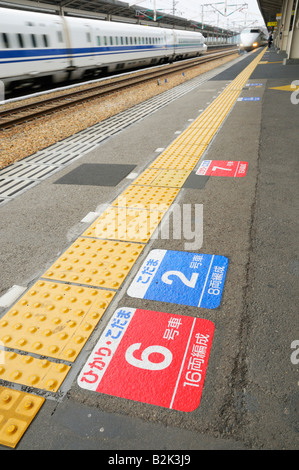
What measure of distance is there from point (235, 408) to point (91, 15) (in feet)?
128

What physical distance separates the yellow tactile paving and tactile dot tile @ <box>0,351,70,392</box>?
323cm

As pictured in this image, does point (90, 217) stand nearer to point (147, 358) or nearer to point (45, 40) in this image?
point (147, 358)

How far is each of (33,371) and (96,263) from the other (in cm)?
124

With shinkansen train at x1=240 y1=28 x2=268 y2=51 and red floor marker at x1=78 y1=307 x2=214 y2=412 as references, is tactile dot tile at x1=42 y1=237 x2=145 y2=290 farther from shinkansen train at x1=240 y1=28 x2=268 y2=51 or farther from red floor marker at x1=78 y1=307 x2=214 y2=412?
shinkansen train at x1=240 y1=28 x2=268 y2=51

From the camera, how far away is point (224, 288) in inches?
105

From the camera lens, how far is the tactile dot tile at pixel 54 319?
2.27 metres

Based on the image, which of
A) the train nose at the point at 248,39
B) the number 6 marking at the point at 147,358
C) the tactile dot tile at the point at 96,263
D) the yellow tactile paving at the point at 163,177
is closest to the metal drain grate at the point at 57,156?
the yellow tactile paving at the point at 163,177

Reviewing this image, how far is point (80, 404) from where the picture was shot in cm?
186

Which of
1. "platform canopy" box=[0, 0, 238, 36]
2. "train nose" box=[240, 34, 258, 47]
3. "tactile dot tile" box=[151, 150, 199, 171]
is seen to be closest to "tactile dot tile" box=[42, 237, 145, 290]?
"tactile dot tile" box=[151, 150, 199, 171]

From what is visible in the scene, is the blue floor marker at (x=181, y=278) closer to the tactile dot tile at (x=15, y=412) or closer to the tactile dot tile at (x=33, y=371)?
the tactile dot tile at (x=33, y=371)

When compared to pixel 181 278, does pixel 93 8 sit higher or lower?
higher

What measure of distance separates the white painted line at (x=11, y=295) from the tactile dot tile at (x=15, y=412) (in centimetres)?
84

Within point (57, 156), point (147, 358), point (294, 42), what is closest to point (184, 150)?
point (57, 156)

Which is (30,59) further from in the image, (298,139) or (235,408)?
(235,408)
